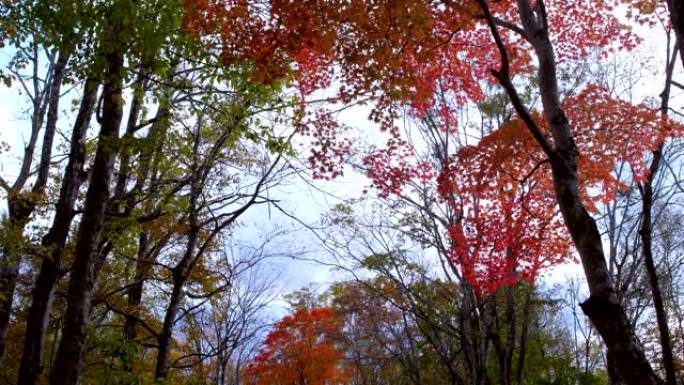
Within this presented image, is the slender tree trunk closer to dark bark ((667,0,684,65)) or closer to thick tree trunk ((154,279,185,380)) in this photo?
dark bark ((667,0,684,65))

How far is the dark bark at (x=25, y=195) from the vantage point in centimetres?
701

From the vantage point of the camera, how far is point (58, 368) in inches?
178

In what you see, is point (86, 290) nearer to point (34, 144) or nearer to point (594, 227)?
point (594, 227)

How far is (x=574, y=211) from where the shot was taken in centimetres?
390

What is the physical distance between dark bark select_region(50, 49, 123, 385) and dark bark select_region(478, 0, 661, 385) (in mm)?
3953

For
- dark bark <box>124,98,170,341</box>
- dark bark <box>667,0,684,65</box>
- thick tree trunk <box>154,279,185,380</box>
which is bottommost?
thick tree trunk <box>154,279,185,380</box>

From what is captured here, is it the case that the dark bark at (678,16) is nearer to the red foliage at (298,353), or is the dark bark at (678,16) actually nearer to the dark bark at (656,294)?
the dark bark at (656,294)

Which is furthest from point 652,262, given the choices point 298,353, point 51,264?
point 298,353

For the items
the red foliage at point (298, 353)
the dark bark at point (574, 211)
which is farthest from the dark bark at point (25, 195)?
the red foliage at point (298, 353)

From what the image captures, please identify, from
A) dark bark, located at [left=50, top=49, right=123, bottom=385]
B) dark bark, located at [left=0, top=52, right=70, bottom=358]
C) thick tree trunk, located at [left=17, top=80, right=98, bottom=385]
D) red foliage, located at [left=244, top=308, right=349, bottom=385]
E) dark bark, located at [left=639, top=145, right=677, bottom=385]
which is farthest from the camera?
red foliage, located at [left=244, top=308, right=349, bottom=385]

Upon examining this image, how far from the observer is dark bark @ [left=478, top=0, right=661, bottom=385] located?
130 inches

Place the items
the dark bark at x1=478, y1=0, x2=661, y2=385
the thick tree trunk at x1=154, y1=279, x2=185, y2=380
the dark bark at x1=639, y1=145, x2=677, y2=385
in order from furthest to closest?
the thick tree trunk at x1=154, y1=279, x2=185, y2=380 < the dark bark at x1=639, y1=145, x2=677, y2=385 < the dark bark at x1=478, y1=0, x2=661, y2=385

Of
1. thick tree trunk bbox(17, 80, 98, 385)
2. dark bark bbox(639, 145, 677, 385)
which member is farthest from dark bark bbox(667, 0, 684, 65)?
thick tree trunk bbox(17, 80, 98, 385)

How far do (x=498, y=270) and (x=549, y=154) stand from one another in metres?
5.22
